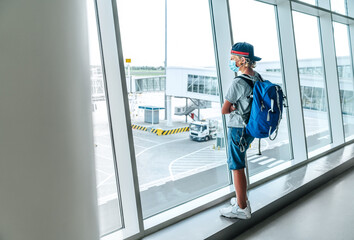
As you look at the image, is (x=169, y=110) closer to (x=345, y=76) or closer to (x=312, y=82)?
(x=312, y=82)

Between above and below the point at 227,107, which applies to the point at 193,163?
below

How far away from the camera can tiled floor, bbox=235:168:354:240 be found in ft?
8.93

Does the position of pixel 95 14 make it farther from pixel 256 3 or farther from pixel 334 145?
pixel 334 145

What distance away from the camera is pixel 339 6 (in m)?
5.75

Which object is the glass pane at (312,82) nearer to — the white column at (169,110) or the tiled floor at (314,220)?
the tiled floor at (314,220)

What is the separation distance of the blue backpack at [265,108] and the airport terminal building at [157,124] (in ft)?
3.07

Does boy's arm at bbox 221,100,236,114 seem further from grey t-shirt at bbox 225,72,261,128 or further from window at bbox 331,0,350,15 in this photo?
window at bbox 331,0,350,15

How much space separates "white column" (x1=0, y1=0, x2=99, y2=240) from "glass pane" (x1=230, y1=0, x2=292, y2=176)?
113 inches

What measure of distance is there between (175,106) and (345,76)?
5.00 meters

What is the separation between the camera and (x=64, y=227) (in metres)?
1.21

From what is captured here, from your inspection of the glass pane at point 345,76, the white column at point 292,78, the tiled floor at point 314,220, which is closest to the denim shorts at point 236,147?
the tiled floor at point 314,220

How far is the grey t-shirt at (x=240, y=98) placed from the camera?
246 cm

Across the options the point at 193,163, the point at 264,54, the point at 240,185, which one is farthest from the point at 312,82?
the point at 240,185

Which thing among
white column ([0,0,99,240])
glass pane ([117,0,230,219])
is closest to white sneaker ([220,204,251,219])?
glass pane ([117,0,230,219])
